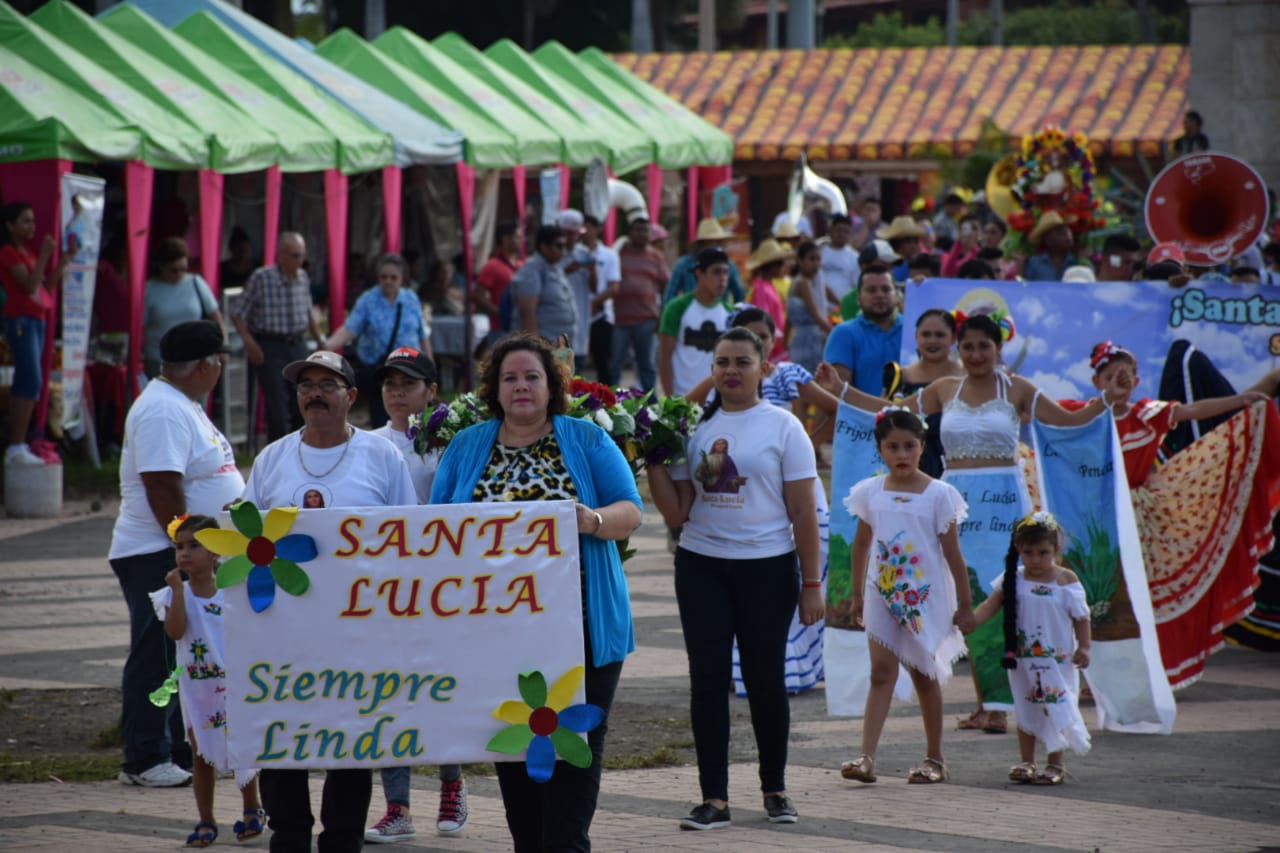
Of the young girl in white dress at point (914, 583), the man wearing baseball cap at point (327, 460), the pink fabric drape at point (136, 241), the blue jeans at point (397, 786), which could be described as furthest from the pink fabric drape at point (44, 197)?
the man wearing baseball cap at point (327, 460)

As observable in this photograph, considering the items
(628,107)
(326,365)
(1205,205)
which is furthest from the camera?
(628,107)

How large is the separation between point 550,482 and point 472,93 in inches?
707

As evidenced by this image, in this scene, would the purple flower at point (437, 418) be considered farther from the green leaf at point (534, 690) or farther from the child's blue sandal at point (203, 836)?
the child's blue sandal at point (203, 836)

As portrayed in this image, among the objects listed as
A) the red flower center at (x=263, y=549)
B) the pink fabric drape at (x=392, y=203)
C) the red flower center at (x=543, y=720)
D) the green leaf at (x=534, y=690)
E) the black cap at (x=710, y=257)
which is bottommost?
the red flower center at (x=543, y=720)

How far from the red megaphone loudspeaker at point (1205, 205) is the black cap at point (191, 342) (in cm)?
702

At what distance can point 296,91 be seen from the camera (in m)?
19.2

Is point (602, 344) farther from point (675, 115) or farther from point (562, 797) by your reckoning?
point (562, 797)

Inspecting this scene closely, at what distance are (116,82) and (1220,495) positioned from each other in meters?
10.4

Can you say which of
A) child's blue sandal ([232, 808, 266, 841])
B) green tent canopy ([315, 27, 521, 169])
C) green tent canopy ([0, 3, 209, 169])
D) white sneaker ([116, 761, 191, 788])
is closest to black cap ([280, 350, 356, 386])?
child's blue sandal ([232, 808, 266, 841])

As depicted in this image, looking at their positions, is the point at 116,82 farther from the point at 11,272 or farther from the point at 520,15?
the point at 520,15

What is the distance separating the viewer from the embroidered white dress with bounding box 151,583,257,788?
6.48m

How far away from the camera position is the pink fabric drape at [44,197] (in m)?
14.8

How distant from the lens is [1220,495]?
991cm

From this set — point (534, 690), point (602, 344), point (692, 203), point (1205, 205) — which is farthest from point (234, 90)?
point (534, 690)
